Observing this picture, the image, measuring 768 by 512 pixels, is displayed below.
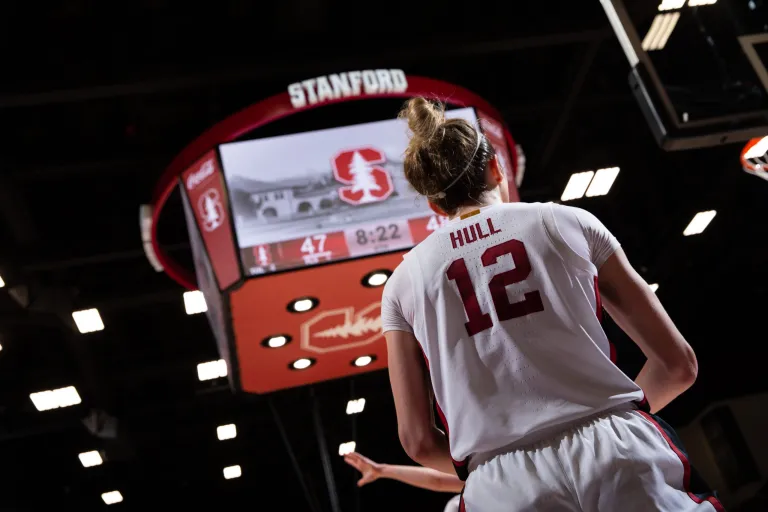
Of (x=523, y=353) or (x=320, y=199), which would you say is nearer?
→ (x=523, y=353)

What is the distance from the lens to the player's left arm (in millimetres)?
1745

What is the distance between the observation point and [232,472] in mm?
16969

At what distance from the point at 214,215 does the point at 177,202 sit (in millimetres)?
3638

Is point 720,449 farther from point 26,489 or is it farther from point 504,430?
point 504,430

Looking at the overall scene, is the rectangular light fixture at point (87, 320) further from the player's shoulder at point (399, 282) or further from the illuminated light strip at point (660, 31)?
the player's shoulder at point (399, 282)

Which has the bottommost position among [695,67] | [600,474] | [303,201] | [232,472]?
[232,472]

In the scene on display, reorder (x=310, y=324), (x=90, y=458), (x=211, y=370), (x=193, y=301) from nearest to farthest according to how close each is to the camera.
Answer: (x=310, y=324) → (x=193, y=301) → (x=211, y=370) → (x=90, y=458)

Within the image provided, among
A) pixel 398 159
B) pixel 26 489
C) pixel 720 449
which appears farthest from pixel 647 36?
pixel 26 489

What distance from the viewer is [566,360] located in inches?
61.9

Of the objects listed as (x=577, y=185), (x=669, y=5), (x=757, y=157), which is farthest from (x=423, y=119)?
(x=577, y=185)

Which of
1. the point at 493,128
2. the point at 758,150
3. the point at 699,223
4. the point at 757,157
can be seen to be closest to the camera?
the point at 493,128

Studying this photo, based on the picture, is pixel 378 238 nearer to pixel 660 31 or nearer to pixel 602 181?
pixel 660 31

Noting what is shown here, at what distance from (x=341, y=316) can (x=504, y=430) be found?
4.81 meters

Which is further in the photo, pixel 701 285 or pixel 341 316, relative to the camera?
pixel 701 285
